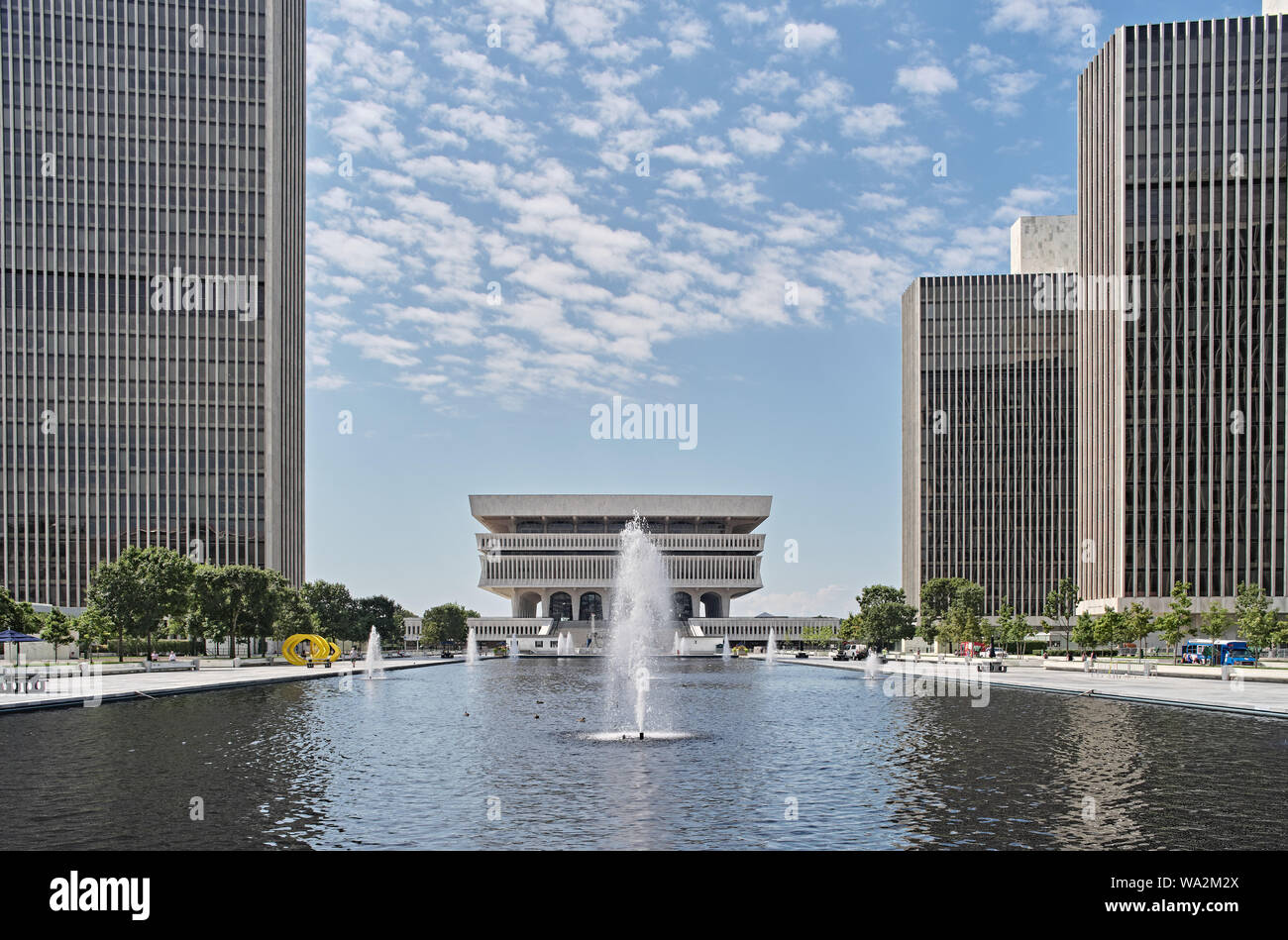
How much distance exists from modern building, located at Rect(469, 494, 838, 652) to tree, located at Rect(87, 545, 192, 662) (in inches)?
3823

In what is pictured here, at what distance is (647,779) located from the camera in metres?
18.8

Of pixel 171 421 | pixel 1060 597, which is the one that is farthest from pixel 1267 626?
pixel 171 421

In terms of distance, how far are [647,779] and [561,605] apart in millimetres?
151643

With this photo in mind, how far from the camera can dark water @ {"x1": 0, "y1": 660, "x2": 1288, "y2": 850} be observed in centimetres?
1433

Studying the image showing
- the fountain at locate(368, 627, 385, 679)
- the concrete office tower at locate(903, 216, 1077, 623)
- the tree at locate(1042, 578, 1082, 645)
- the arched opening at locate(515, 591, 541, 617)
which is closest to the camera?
the fountain at locate(368, 627, 385, 679)

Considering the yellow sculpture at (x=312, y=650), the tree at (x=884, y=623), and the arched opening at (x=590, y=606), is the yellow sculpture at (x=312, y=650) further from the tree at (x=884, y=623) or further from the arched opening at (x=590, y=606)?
the arched opening at (x=590, y=606)

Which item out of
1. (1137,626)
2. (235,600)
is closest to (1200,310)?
(1137,626)

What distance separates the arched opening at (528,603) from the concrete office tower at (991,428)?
195ft

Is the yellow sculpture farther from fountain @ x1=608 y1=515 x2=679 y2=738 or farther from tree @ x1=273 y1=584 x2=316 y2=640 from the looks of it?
fountain @ x1=608 y1=515 x2=679 y2=738

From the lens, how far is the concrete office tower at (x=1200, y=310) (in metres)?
90.6

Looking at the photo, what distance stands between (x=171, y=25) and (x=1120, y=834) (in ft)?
420

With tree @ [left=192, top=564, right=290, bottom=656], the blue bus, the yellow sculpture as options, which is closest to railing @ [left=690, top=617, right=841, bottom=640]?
the yellow sculpture

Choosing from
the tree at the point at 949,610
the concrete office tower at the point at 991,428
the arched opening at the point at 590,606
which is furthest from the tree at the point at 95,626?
the concrete office tower at the point at 991,428

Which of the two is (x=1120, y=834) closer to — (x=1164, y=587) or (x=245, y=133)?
(x=1164, y=587)
